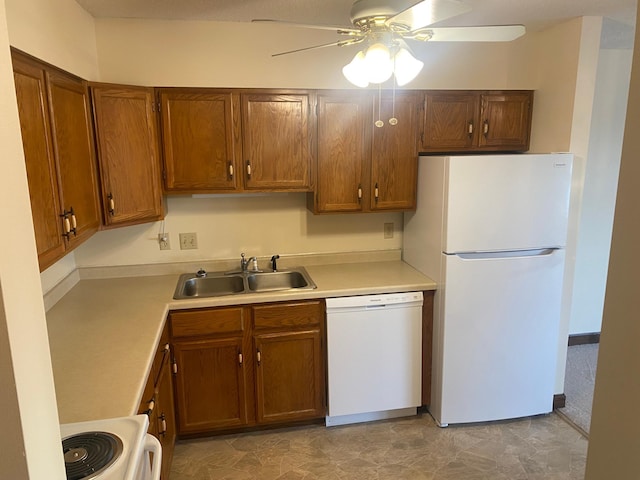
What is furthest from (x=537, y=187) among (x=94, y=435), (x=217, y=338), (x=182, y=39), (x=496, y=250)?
(x=94, y=435)

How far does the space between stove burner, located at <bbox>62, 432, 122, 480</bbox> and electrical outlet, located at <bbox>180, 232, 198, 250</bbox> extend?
5.98 ft

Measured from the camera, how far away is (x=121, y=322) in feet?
7.29

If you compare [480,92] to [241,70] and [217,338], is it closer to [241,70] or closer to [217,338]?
[241,70]

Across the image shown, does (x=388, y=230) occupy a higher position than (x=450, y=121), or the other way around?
(x=450, y=121)

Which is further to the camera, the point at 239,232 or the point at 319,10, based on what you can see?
the point at 239,232

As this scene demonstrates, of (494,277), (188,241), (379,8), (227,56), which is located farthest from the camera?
(188,241)

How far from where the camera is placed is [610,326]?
0.74 meters

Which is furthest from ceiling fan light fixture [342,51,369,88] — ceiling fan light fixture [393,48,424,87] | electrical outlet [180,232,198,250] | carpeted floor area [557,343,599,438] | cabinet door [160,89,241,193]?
carpeted floor area [557,343,599,438]

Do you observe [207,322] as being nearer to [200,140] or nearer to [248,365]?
[248,365]

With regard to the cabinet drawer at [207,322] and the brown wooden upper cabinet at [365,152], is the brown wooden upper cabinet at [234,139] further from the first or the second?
the cabinet drawer at [207,322]

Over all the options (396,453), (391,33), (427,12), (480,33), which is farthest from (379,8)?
(396,453)

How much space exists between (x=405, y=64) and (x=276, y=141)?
1138mm

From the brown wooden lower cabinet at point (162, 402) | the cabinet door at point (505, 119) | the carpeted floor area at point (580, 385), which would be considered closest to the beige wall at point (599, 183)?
the carpeted floor area at point (580, 385)

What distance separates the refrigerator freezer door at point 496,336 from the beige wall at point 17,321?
2252 mm
